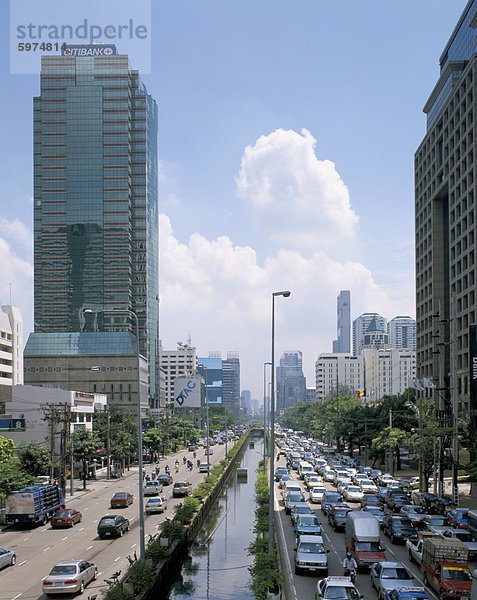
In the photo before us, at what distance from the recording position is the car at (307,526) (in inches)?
1503

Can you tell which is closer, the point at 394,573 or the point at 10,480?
the point at 394,573

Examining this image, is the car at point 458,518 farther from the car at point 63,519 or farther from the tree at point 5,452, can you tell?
the tree at point 5,452

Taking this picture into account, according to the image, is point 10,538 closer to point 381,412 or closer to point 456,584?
point 456,584

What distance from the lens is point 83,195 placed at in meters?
168

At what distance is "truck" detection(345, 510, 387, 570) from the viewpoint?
105 feet

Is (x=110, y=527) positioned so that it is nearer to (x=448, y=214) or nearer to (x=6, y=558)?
(x=6, y=558)

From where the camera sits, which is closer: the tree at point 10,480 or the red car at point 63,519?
the red car at point 63,519

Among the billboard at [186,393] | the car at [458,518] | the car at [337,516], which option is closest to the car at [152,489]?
the car at [337,516]

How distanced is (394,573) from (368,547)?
508 cm

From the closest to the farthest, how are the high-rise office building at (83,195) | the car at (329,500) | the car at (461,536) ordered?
the car at (461,536) → the car at (329,500) → the high-rise office building at (83,195)

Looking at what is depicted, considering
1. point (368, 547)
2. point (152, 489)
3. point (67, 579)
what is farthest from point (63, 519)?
point (368, 547)

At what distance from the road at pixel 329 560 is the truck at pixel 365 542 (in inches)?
29.2

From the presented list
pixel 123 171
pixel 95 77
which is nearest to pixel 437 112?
pixel 123 171

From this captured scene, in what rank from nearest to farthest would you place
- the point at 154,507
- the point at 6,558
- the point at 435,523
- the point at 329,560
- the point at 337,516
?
1. the point at 6,558
2. the point at 329,560
3. the point at 435,523
4. the point at 337,516
5. the point at 154,507
